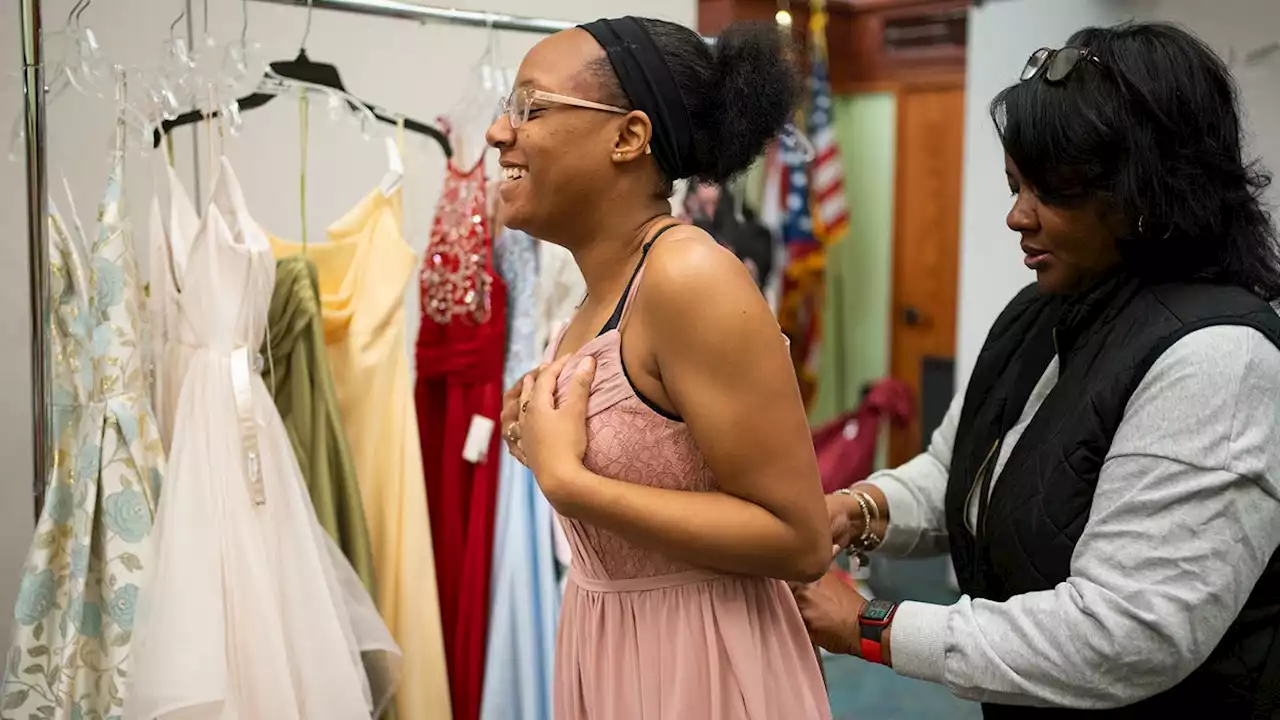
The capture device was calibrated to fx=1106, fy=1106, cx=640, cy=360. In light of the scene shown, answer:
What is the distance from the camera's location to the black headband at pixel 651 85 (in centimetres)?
109

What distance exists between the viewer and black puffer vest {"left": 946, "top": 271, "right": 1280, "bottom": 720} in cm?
122

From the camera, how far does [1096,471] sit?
1.24 m

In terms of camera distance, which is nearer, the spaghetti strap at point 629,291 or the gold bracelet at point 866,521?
the spaghetti strap at point 629,291

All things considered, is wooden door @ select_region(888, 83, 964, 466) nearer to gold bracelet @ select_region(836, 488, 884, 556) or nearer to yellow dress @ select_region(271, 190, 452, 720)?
gold bracelet @ select_region(836, 488, 884, 556)

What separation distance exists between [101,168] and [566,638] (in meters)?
1.37

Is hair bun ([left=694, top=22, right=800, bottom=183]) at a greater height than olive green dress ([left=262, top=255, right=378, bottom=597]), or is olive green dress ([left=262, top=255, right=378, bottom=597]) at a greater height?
hair bun ([left=694, top=22, right=800, bottom=183])

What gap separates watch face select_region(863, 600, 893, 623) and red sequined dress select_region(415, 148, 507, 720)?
2.23 feet

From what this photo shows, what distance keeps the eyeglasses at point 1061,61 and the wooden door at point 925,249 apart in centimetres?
379

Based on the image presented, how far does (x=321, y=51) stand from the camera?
2385 mm

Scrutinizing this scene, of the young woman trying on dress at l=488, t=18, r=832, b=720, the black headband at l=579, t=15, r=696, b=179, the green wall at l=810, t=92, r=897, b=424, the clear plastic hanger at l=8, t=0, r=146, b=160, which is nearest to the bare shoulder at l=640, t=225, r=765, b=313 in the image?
the young woman trying on dress at l=488, t=18, r=832, b=720

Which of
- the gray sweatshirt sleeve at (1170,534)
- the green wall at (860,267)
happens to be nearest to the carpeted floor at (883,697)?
the gray sweatshirt sleeve at (1170,534)

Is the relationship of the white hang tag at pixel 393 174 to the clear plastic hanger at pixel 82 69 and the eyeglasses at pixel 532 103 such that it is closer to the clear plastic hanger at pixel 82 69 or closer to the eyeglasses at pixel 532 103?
the clear plastic hanger at pixel 82 69

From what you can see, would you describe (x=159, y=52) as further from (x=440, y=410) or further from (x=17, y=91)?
(x=440, y=410)

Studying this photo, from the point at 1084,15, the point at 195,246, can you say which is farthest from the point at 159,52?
the point at 1084,15
